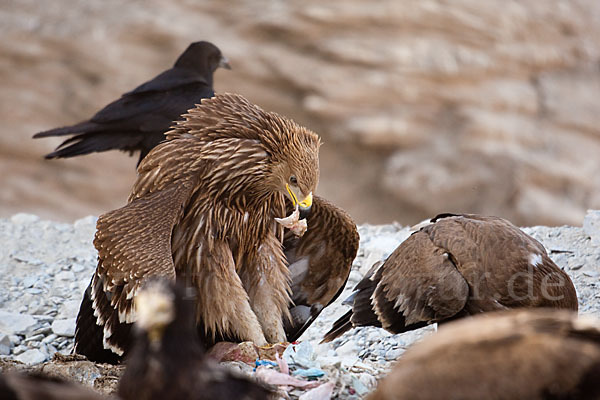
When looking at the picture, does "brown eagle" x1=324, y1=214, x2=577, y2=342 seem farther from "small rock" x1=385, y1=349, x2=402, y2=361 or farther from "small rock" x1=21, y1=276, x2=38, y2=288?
"small rock" x1=21, y1=276, x2=38, y2=288

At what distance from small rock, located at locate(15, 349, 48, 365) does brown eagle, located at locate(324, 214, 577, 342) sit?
1792mm

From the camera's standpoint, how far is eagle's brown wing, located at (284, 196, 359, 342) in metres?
4.20

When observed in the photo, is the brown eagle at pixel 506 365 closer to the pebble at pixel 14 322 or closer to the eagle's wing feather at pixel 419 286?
the eagle's wing feather at pixel 419 286

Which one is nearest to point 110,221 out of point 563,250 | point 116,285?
point 116,285

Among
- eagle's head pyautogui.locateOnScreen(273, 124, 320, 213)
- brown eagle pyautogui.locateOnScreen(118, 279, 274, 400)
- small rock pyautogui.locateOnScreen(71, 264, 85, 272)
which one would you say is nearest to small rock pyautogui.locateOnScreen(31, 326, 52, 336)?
small rock pyautogui.locateOnScreen(71, 264, 85, 272)

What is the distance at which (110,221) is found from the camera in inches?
140

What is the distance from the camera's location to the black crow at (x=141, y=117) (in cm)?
580

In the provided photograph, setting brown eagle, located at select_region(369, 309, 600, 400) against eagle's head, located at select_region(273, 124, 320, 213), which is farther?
eagle's head, located at select_region(273, 124, 320, 213)

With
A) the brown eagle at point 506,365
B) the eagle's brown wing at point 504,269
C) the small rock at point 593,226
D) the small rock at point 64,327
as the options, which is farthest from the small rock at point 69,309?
the small rock at point 593,226

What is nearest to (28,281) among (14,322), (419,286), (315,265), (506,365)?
(14,322)

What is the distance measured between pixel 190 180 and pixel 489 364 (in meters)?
1.95

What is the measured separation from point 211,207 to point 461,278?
4.20ft

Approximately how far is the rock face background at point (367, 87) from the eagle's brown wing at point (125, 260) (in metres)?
7.79

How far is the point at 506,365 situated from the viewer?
6.87 ft
